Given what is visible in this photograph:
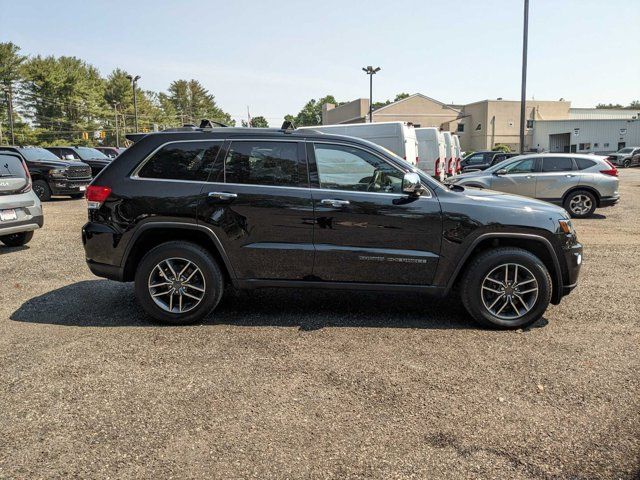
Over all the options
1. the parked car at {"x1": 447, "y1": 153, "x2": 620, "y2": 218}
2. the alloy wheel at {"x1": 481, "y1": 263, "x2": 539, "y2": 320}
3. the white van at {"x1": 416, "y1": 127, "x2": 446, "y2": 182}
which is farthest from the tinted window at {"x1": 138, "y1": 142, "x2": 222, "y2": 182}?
the white van at {"x1": 416, "y1": 127, "x2": 446, "y2": 182}

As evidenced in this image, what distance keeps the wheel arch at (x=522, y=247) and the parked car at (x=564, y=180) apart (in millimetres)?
7683

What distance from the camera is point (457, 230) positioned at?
457 cm

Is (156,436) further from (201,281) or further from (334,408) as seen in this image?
(201,281)

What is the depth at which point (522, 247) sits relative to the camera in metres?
4.78

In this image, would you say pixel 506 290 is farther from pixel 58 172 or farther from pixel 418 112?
pixel 418 112

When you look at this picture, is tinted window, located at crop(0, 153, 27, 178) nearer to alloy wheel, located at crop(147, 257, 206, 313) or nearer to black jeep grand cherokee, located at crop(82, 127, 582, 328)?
black jeep grand cherokee, located at crop(82, 127, 582, 328)

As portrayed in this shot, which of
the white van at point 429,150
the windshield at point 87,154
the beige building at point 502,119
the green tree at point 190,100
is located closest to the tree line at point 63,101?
the green tree at point 190,100

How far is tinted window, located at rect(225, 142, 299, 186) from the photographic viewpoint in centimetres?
475

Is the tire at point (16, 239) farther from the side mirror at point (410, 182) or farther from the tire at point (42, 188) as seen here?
the tire at point (42, 188)

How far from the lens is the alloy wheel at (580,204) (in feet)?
41.1

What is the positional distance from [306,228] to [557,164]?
1044 cm

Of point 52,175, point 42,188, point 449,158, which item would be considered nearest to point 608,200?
point 449,158

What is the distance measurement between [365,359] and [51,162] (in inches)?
605

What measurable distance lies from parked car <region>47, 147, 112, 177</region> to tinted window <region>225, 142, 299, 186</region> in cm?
1620
